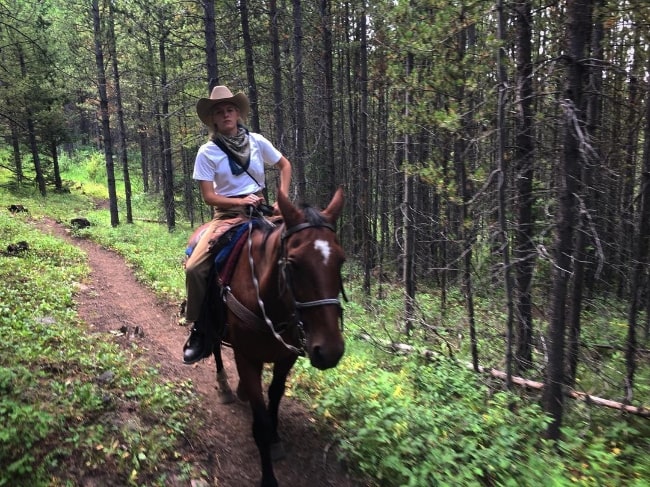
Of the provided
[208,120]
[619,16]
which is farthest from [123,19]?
[619,16]

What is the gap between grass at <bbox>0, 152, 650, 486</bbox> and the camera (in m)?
3.76

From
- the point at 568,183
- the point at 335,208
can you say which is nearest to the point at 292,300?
the point at 335,208

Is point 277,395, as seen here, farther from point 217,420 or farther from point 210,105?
point 210,105

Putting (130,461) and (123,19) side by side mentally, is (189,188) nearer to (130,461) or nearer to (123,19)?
(123,19)

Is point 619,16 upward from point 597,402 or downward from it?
upward

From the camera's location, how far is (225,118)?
495 centimetres


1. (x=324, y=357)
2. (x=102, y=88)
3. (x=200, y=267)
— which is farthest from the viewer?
(x=102, y=88)

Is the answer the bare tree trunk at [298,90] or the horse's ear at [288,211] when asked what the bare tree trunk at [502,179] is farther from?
the bare tree trunk at [298,90]

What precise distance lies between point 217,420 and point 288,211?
296 centimetres

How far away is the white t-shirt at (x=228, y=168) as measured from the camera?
182 inches

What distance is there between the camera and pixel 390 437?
4.17 meters

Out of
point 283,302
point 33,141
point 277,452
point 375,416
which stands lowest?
point 277,452

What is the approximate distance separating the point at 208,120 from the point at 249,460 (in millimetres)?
3774

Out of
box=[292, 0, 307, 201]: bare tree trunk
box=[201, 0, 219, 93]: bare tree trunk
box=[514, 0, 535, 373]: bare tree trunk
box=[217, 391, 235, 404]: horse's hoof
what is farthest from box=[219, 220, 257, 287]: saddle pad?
box=[201, 0, 219, 93]: bare tree trunk
